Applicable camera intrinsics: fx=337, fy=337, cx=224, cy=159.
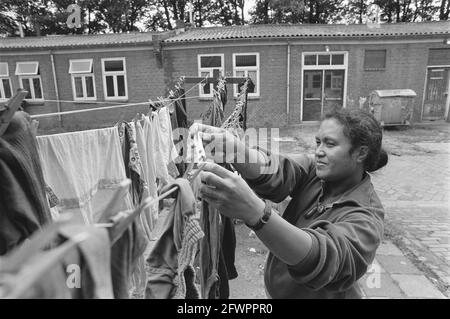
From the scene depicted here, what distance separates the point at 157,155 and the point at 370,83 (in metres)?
13.1

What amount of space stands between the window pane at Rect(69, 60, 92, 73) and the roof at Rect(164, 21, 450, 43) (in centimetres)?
385

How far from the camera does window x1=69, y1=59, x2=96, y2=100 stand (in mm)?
15291

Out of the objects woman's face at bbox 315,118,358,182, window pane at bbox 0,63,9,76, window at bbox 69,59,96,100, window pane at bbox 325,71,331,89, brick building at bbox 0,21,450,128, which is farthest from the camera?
window pane at bbox 0,63,9,76

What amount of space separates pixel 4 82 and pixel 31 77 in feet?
5.41

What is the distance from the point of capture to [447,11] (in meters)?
25.0

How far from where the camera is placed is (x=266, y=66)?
1422 cm

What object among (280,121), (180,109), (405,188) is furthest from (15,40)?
(405,188)

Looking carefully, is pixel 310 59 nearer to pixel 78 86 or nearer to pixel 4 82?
pixel 78 86

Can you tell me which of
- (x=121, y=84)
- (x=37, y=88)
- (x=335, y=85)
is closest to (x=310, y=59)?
(x=335, y=85)

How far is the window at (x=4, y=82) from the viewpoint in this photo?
1595cm

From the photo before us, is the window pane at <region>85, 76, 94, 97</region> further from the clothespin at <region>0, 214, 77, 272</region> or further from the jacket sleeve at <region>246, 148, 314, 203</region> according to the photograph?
the clothespin at <region>0, 214, 77, 272</region>

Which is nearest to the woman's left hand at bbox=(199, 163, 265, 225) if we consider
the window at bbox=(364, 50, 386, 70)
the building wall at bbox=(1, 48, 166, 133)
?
the building wall at bbox=(1, 48, 166, 133)
